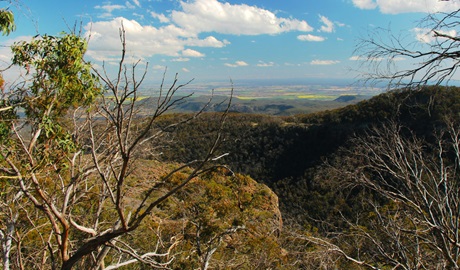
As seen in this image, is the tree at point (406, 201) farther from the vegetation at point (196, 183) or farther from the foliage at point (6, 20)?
the foliage at point (6, 20)

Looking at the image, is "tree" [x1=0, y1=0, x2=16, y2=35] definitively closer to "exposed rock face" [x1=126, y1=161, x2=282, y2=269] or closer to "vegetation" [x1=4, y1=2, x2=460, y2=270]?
"vegetation" [x1=4, y1=2, x2=460, y2=270]

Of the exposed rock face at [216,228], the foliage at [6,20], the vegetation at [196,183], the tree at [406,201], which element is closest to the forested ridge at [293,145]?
the vegetation at [196,183]

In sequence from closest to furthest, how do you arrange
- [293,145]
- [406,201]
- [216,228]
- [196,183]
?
[406,201], [216,228], [196,183], [293,145]

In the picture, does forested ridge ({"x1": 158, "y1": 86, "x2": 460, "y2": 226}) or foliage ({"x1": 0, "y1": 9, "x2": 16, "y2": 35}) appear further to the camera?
forested ridge ({"x1": 158, "y1": 86, "x2": 460, "y2": 226})

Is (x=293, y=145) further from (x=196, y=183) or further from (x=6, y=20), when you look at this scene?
(x=6, y=20)

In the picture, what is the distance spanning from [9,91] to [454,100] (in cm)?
2807

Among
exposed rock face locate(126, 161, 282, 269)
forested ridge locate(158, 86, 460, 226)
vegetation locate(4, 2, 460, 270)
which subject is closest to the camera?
vegetation locate(4, 2, 460, 270)

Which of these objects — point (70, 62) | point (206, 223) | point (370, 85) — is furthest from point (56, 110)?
point (206, 223)

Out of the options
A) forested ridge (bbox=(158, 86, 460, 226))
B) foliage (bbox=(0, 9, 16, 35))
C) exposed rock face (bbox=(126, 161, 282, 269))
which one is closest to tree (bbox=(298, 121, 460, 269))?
exposed rock face (bbox=(126, 161, 282, 269))

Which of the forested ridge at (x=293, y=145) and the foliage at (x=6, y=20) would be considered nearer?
the foliage at (x=6, y=20)

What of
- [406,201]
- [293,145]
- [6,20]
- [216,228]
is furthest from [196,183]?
[293,145]

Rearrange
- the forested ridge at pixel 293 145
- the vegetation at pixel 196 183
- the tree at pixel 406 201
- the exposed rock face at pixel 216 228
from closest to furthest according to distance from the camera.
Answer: the vegetation at pixel 196 183 → the tree at pixel 406 201 → the exposed rock face at pixel 216 228 → the forested ridge at pixel 293 145

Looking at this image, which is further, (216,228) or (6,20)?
(216,228)

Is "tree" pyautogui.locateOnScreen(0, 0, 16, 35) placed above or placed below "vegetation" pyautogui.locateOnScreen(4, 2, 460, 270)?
above
